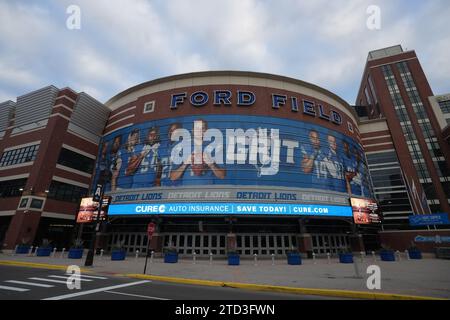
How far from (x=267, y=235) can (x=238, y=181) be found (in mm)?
7956

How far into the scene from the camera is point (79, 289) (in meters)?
10.2

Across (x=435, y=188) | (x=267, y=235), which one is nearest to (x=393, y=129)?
(x=435, y=188)

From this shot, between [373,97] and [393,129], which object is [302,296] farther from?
[373,97]

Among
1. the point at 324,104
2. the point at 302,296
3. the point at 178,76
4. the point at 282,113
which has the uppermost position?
the point at 178,76

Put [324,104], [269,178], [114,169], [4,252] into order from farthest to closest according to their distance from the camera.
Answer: [324,104], [114,169], [269,178], [4,252]

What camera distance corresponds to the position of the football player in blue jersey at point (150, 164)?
104 ft

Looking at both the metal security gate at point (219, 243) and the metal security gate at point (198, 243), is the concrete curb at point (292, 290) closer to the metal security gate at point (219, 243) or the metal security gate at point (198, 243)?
the metal security gate at point (198, 243)

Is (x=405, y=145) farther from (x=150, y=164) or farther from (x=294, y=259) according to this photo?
(x=150, y=164)

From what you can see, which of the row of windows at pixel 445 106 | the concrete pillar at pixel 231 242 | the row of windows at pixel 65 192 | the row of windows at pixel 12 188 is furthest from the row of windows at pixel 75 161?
the row of windows at pixel 445 106

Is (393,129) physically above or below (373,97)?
below

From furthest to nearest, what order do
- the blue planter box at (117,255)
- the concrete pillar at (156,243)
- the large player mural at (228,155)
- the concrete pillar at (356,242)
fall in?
the concrete pillar at (356,242) → the large player mural at (228,155) → the concrete pillar at (156,243) → the blue planter box at (117,255)

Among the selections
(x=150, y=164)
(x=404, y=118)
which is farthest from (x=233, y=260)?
(x=404, y=118)

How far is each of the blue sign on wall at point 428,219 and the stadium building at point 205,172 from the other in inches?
114

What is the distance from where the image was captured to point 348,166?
126 ft
